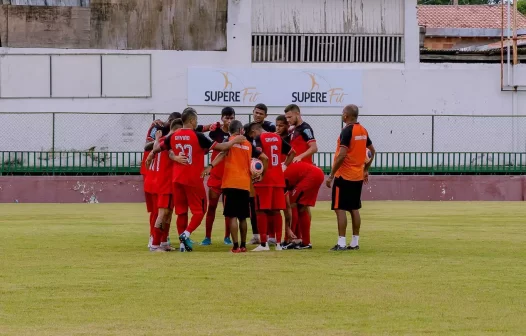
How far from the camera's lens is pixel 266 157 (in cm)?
1564

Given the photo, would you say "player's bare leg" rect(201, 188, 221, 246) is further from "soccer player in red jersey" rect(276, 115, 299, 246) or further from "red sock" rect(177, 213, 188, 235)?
"soccer player in red jersey" rect(276, 115, 299, 246)

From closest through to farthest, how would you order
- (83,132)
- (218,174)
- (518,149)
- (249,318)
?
(249,318)
(218,174)
(83,132)
(518,149)

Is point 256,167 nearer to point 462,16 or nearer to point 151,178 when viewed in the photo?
point 151,178

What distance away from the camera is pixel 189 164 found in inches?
615

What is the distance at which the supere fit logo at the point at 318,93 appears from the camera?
1656 inches

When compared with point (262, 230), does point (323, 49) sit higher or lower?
higher

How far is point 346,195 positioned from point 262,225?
1.20m

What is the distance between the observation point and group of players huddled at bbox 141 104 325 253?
15.5 metres

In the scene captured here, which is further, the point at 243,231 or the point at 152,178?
the point at 152,178

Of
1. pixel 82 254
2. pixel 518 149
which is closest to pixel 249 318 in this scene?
pixel 82 254

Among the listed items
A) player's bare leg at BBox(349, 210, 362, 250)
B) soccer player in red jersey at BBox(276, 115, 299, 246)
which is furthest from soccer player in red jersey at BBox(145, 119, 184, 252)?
player's bare leg at BBox(349, 210, 362, 250)

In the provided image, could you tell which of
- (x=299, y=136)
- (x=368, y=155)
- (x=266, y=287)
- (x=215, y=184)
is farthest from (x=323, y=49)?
(x=266, y=287)

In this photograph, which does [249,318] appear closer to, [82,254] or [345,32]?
[82,254]

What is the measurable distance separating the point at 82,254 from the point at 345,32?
29.0 meters
